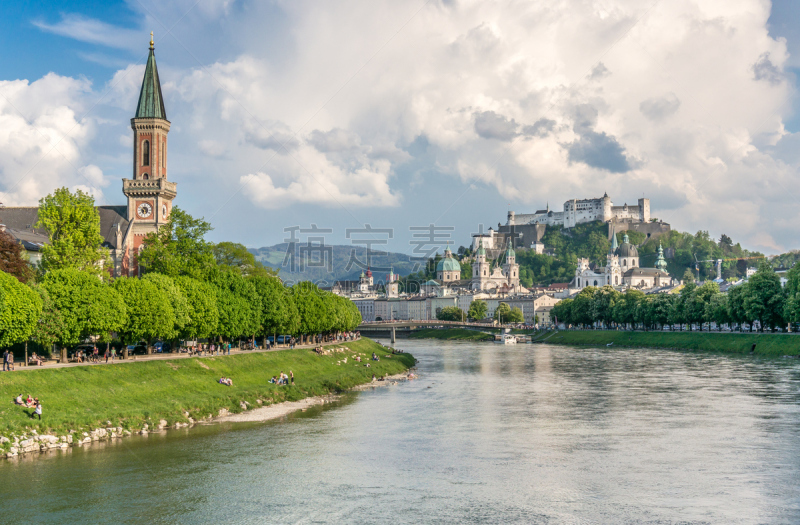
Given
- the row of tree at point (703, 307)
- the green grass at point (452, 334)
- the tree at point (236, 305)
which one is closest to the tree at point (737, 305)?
the row of tree at point (703, 307)

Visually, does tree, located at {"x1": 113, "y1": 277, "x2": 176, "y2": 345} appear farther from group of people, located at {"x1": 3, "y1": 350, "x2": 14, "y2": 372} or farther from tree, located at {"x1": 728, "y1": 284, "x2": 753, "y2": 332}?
tree, located at {"x1": 728, "y1": 284, "x2": 753, "y2": 332}

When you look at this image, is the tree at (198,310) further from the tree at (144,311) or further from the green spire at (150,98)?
the green spire at (150,98)

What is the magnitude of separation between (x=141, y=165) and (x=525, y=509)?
2666 inches

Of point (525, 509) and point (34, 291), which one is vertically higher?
point (34, 291)

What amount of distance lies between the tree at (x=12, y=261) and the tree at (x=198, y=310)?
10903 mm

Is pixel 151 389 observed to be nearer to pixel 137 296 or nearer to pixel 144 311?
pixel 144 311

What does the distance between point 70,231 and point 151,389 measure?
18396 millimetres

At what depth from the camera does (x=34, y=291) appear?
45.1 m

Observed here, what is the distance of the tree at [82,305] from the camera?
4809 centimetres

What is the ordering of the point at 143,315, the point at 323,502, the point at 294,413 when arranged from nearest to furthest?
1. the point at 323,502
2. the point at 294,413
3. the point at 143,315

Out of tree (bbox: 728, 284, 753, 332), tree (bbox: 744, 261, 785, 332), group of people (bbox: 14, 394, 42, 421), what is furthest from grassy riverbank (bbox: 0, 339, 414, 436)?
tree (bbox: 728, 284, 753, 332)

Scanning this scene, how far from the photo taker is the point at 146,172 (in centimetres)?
8506

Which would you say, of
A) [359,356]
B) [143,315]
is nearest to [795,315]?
[359,356]

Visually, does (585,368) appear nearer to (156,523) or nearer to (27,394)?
(27,394)
